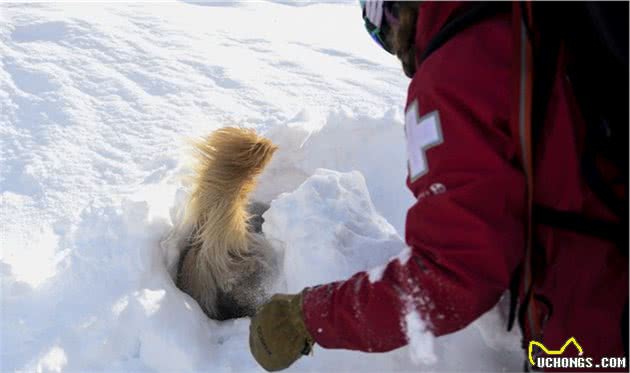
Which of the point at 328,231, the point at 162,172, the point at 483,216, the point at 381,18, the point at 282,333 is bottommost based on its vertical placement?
the point at 162,172

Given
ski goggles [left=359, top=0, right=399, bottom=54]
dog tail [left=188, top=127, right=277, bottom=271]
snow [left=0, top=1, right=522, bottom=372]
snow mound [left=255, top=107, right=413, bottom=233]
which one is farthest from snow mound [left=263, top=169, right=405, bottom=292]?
ski goggles [left=359, top=0, right=399, bottom=54]

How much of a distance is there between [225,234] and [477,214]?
47.3 inches

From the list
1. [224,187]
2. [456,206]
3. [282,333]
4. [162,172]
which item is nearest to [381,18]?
[456,206]

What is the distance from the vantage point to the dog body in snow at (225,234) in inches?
71.3

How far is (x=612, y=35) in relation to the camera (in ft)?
2.91

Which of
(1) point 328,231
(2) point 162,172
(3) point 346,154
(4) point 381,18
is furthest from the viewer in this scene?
(3) point 346,154

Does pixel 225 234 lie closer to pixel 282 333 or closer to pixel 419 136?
pixel 282 333

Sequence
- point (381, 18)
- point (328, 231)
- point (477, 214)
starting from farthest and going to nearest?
point (328, 231) → point (381, 18) → point (477, 214)

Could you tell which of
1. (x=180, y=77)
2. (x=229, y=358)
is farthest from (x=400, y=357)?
(x=180, y=77)

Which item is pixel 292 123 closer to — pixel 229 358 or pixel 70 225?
pixel 70 225

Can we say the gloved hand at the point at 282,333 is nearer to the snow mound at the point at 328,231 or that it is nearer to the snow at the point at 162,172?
the snow at the point at 162,172

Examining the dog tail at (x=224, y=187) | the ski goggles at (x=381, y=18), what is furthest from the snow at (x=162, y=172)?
the ski goggles at (x=381, y=18)

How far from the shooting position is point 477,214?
0.88 m

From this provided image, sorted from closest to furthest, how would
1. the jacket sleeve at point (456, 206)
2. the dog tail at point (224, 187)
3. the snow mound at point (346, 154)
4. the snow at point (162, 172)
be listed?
the jacket sleeve at point (456, 206) → the snow at point (162, 172) → the dog tail at point (224, 187) → the snow mound at point (346, 154)
